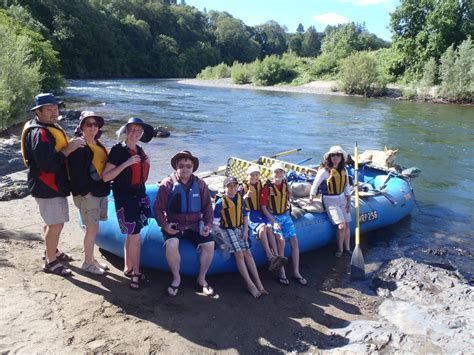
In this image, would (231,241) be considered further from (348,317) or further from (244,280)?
(348,317)

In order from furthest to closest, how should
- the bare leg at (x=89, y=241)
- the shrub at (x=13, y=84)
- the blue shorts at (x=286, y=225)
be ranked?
the shrub at (x=13, y=84) → the blue shorts at (x=286, y=225) → the bare leg at (x=89, y=241)

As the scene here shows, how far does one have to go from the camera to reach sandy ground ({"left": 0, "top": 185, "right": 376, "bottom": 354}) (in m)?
3.07

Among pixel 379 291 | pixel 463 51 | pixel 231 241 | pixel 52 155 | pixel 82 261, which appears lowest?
pixel 379 291

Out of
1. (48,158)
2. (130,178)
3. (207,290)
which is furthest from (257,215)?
(48,158)

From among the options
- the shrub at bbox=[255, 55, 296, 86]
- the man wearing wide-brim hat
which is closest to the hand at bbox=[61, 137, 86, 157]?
the man wearing wide-brim hat

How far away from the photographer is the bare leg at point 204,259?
3.89 m

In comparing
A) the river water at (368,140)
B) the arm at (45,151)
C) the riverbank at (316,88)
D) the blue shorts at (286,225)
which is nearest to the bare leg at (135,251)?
the arm at (45,151)

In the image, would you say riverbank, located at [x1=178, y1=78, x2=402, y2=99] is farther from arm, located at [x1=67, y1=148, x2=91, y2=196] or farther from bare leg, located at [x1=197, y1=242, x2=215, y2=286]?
arm, located at [x1=67, y1=148, x2=91, y2=196]

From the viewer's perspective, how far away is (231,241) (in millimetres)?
4113

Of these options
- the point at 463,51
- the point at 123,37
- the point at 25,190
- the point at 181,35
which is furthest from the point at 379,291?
the point at 181,35

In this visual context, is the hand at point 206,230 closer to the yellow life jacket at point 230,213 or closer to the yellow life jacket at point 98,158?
the yellow life jacket at point 230,213

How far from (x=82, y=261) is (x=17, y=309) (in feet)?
3.40

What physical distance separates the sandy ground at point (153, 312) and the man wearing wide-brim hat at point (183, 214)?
0.94 ft

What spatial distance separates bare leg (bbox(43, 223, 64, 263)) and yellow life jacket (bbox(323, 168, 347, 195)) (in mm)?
3134
